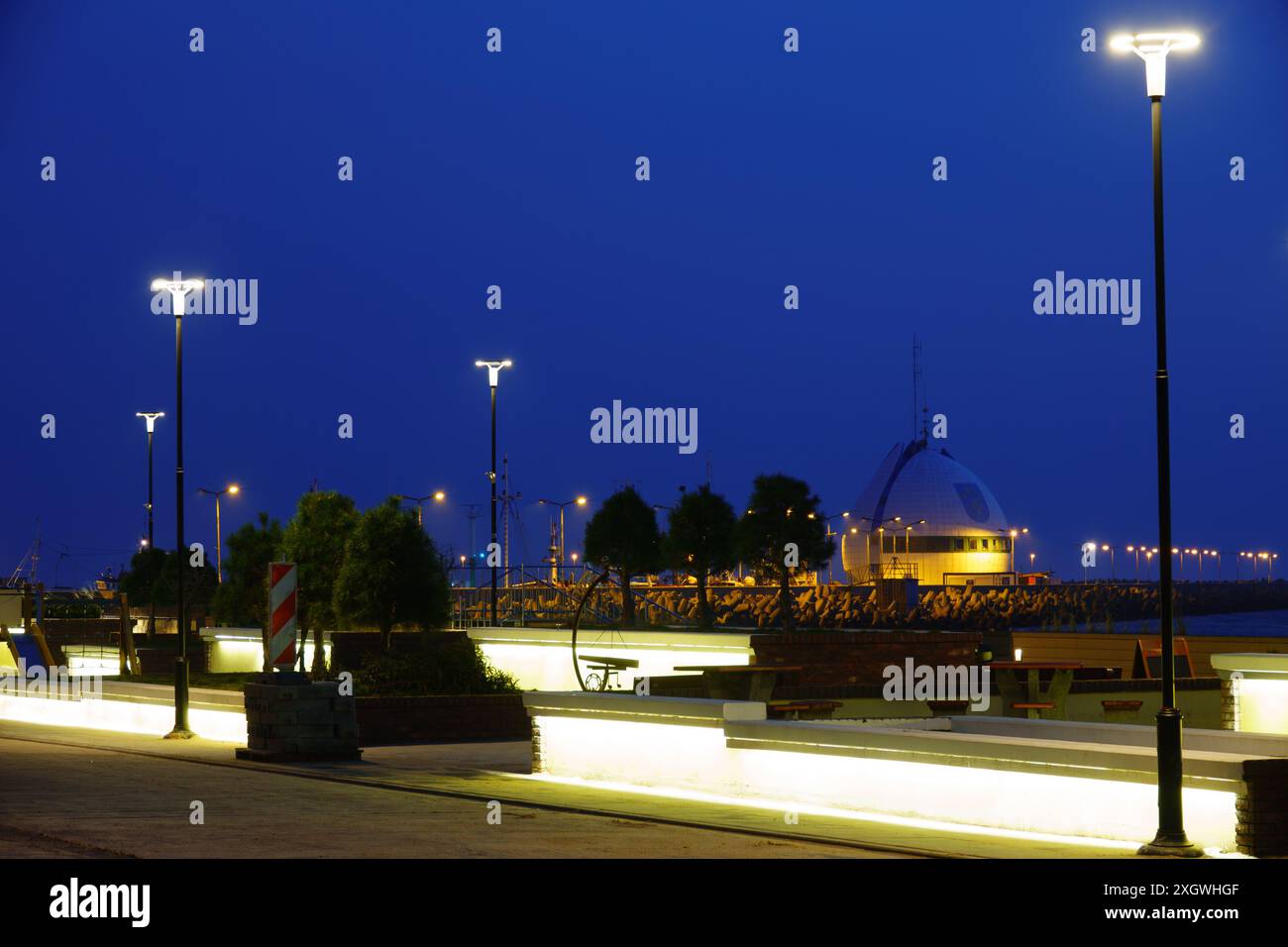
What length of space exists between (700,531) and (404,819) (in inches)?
2020

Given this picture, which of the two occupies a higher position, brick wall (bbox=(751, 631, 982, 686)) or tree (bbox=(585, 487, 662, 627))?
tree (bbox=(585, 487, 662, 627))

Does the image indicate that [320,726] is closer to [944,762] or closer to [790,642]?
[790,642]

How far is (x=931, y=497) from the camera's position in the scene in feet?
540

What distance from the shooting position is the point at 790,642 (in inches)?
1051

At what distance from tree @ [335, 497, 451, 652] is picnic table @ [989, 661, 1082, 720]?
13.4 meters

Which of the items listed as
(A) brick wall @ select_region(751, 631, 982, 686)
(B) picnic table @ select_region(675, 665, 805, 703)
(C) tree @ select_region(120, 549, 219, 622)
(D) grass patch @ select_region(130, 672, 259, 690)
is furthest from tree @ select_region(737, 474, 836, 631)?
(B) picnic table @ select_region(675, 665, 805, 703)

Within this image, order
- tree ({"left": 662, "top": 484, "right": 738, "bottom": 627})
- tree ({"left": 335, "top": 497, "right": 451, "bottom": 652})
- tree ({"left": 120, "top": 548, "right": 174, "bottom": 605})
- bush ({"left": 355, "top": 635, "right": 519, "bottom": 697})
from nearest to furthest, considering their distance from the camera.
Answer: bush ({"left": 355, "top": 635, "right": 519, "bottom": 697})
tree ({"left": 335, "top": 497, "right": 451, "bottom": 652})
tree ({"left": 662, "top": 484, "right": 738, "bottom": 627})
tree ({"left": 120, "top": 548, "right": 174, "bottom": 605})

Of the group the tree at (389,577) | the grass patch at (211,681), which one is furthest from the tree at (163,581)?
the tree at (389,577)

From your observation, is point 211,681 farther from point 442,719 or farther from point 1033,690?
point 1033,690

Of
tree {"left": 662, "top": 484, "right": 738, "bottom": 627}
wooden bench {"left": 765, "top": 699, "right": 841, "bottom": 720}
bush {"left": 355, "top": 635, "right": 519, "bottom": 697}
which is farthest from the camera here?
tree {"left": 662, "top": 484, "right": 738, "bottom": 627}

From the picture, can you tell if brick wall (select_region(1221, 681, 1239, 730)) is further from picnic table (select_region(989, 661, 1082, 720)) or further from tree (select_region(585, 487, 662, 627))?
tree (select_region(585, 487, 662, 627))

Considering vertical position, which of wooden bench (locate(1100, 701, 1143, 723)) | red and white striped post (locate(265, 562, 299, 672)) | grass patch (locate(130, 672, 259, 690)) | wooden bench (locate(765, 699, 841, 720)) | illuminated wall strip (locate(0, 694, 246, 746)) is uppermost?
red and white striped post (locate(265, 562, 299, 672))

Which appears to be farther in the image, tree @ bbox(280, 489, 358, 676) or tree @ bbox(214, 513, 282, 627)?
tree @ bbox(214, 513, 282, 627)

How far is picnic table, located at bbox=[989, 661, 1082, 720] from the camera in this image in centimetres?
2283
